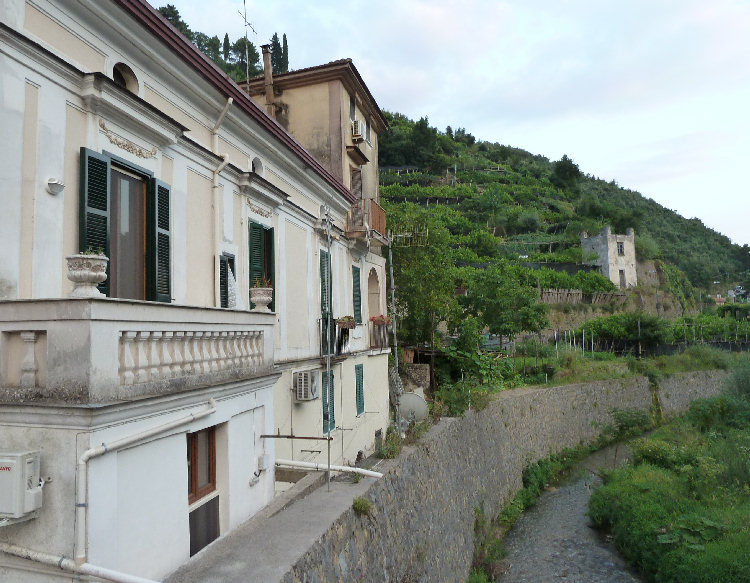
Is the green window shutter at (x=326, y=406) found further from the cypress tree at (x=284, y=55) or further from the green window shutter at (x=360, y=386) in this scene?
the cypress tree at (x=284, y=55)

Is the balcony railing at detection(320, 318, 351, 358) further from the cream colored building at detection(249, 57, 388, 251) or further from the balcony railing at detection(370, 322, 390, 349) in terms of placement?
the cream colored building at detection(249, 57, 388, 251)

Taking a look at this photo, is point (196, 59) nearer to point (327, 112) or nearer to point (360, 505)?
point (360, 505)

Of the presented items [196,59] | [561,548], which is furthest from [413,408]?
[196,59]

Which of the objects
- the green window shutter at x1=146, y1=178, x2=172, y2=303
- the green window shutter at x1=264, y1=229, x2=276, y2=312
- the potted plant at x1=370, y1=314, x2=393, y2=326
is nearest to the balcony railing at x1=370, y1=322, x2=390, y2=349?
the potted plant at x1=370, y1=314, x2=393, y2=326

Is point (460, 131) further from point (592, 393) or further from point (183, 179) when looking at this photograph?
point (183, 179)

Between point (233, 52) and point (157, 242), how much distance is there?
8530 cm

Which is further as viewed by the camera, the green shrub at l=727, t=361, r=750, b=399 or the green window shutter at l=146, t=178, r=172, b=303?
the green shrub at l=727, t=361, r=750, b=399

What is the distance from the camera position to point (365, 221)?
15094 millimetres

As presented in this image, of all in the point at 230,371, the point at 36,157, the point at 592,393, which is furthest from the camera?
the point at 592,393

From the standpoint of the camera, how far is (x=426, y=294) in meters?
23.3

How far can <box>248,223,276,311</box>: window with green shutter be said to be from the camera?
9656mm

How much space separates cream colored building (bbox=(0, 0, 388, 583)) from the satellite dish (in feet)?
16.6

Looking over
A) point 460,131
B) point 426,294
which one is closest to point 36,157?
point 426,294

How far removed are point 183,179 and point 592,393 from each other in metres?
25.9
